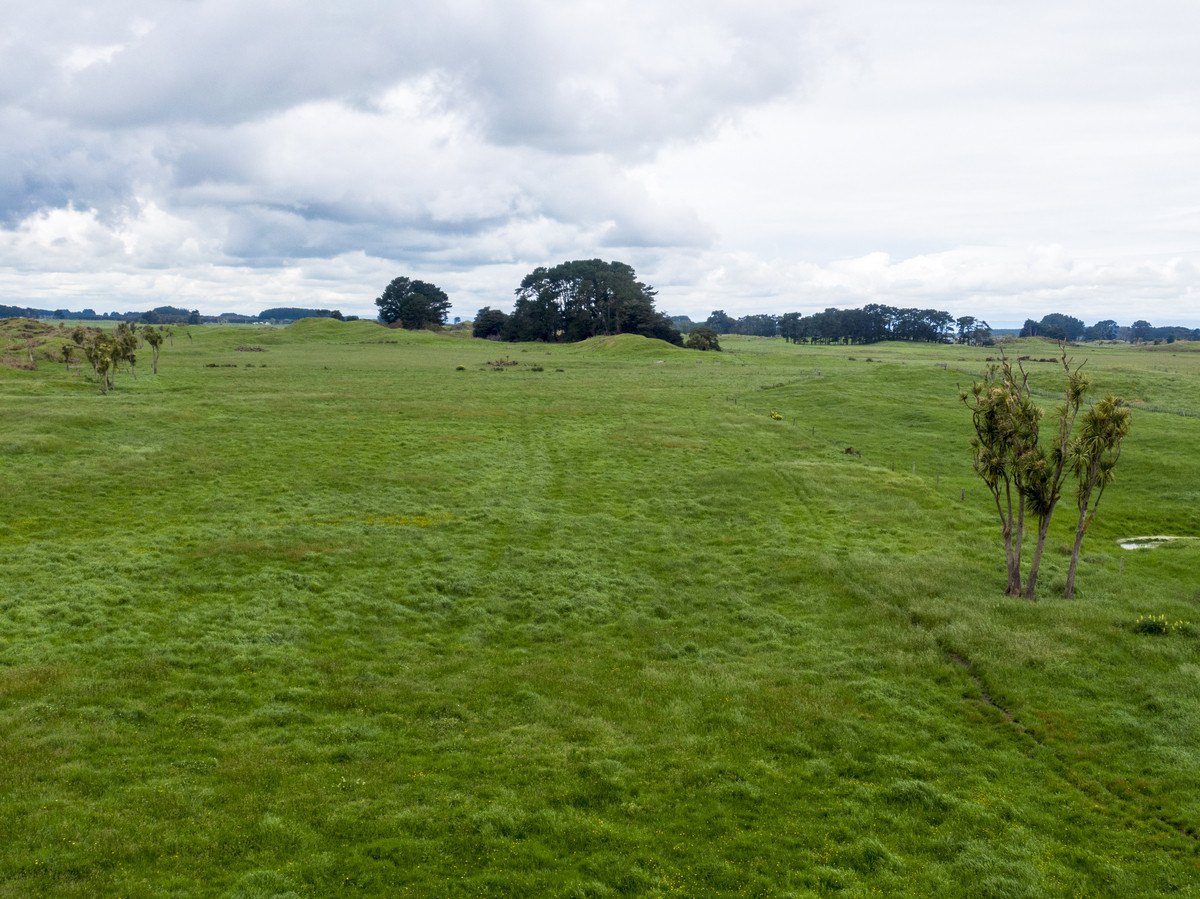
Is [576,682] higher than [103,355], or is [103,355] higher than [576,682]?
[103,355]

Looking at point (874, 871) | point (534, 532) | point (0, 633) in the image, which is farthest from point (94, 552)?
point (874, 871)

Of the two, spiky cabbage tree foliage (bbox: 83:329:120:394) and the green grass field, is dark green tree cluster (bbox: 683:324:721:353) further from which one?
the green grass field

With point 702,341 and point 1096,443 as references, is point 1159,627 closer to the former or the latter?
point 1096,443

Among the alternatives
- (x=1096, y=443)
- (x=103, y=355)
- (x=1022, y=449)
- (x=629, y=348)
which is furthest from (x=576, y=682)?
(x=629, y=348)

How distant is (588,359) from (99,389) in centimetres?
8973

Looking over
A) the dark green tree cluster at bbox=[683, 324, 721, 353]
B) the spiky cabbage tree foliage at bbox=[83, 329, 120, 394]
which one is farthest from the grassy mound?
the spiky cabbage tree foliage at bbox=[83, 329, 120, 394]

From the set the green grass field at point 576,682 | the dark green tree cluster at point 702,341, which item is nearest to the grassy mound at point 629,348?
the dark green tree cluster at point 702,341

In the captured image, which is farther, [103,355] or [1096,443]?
[103,355]

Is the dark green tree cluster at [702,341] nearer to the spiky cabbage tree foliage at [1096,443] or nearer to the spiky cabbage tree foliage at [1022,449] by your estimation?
the spiky cabbage tree foliage at [1022,449]

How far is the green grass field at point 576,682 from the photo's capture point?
14.8 meters

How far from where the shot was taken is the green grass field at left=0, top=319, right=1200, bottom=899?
14797mm

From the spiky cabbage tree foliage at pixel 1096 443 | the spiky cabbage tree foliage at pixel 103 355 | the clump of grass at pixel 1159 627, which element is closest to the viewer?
the clump of grass at pixel 1159 627

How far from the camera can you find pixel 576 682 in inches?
917

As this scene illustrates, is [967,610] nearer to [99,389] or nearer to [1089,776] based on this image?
[1089,776]
